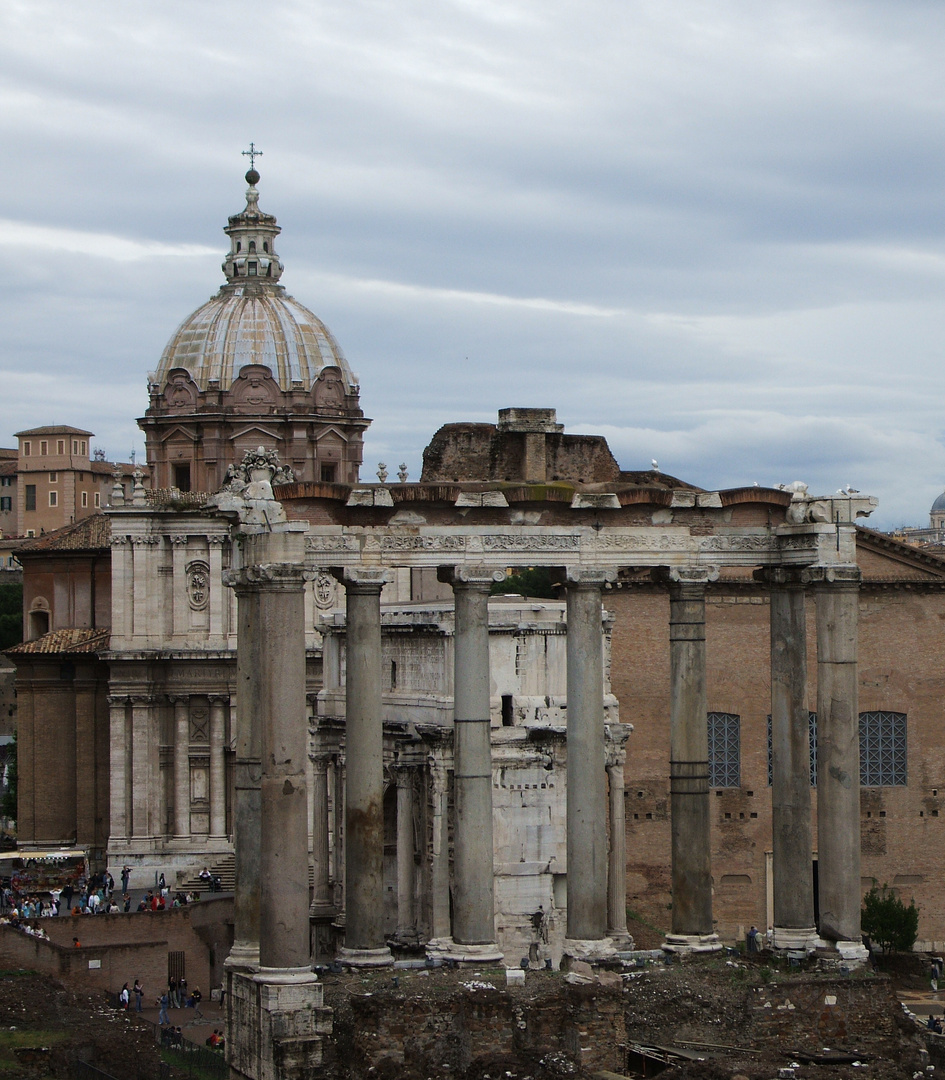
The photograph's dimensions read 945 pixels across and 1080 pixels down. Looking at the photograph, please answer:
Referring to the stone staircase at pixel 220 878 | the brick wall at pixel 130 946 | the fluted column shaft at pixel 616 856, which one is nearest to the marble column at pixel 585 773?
the fluted column shaft at pixel 616 856

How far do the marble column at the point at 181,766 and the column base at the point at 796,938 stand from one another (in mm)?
32311

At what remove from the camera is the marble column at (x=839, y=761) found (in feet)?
92.4

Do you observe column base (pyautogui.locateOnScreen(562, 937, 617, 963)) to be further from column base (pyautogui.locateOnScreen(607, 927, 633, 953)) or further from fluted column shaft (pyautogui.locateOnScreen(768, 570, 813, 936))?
column base (pyautogui.locateOnScreen(607, 927, 633, 953))

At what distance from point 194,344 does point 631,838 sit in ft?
86.9

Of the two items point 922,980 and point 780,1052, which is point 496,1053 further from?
point 922,980

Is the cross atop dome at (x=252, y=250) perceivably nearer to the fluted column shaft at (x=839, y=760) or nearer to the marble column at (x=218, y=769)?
the marble column at (x=218, y=769)

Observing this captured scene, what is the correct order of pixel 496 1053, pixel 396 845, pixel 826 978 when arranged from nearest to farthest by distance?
pixel 496 1053
pixel 826 978
pixel 396 845

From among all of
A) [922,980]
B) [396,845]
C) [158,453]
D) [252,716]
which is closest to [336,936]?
[396,845]

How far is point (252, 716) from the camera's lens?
27453 millimetres

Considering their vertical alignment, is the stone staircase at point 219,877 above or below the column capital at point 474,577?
below

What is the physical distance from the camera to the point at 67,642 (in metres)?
63.0

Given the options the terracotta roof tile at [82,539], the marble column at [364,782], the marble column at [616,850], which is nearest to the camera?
the marble column at [364,782]

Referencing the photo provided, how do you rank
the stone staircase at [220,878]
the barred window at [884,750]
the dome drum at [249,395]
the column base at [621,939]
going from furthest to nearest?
the dome drum at [249,395], the stone staircase at [220,878], the barred window at [884,750], the column base at [621,939]

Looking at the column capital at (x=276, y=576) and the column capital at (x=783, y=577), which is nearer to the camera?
the column capital at (x=276, y=576)
